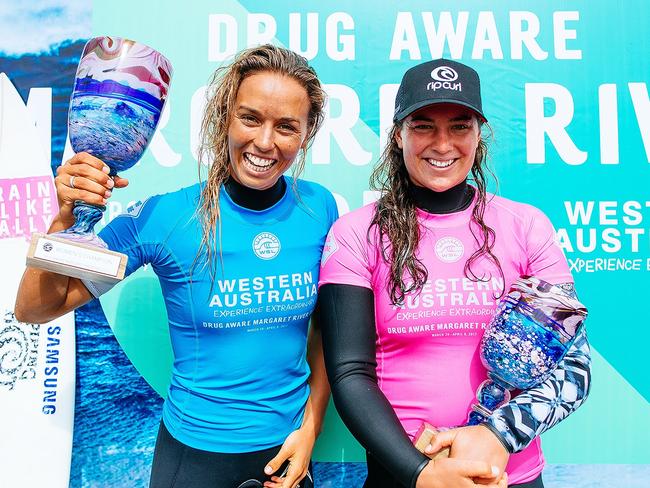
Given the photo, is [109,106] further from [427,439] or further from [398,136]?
[427,439]

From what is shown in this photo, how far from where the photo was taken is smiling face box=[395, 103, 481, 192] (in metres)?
1.18

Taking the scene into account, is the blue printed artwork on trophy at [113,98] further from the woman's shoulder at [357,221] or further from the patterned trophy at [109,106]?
the woman's shoulder at [357,221]

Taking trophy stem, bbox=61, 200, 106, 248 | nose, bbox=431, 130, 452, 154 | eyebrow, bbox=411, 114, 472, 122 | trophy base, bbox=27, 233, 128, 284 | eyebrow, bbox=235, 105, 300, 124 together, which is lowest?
trophy base, bbox=27, 233, 128, 284

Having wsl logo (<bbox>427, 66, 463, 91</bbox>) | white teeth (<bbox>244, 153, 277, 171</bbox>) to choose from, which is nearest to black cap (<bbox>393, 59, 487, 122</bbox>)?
wsl logo (<bbox>427, 66, 463, 91</bbox>)

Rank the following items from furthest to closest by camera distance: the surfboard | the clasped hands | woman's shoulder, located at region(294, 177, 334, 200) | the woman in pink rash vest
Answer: the surfboard, woman's shoulder, located at region(294, 177, 334, 200), the woman in pink rash vest, the clasped hands

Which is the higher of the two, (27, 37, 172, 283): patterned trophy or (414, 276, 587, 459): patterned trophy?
(27, 37, 172, 283): patterned trophy

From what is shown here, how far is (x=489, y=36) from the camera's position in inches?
72.9

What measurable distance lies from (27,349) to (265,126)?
1.31 meters

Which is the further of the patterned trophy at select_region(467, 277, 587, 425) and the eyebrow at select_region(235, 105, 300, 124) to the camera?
the eyebrow at select_region(235, 105, 300, 124)

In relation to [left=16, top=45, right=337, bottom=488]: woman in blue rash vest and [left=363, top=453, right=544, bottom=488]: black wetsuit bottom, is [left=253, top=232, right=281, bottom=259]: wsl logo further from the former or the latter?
[left=363, top=453, right=544, bottom=488]: black wetsuit bottom

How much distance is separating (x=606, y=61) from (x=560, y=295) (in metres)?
1.30

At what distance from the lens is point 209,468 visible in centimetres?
124

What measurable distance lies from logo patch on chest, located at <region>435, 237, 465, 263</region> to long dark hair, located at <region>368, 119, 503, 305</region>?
0.03m

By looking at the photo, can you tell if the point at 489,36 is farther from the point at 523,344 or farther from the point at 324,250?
the point at 523,344
